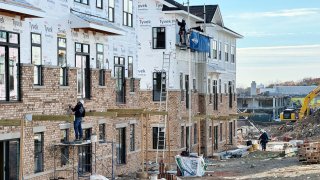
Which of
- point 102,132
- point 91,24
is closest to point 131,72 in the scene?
point 102,132

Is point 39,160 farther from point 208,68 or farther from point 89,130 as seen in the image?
point 208,68

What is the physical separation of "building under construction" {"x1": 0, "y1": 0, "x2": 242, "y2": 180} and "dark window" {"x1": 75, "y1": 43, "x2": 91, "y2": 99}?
5 cm

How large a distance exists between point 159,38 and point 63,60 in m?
17.5

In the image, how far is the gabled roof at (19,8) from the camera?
21.0 metres

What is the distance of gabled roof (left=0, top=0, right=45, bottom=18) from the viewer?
A: 2104 centimetres

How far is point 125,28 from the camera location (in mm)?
35656

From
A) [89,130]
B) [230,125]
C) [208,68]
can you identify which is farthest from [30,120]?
[230,125]

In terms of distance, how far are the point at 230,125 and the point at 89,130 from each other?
106ft

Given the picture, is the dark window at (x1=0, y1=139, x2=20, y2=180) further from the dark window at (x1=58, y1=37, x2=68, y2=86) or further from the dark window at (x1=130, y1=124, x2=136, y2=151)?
the dark window at (x1=130, y1=124, x2=136, y2=151)

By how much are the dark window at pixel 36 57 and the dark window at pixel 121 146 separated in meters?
10.3

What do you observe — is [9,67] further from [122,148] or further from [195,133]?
[195,133]

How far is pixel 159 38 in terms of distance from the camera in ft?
145

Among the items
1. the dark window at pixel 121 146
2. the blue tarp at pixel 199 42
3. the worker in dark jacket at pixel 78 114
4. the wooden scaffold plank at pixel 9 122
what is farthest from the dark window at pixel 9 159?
the blue tarp at pixel 199 42

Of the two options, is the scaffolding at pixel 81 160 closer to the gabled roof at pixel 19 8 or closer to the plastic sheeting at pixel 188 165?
the plastic sheeting at pixel 188 165
